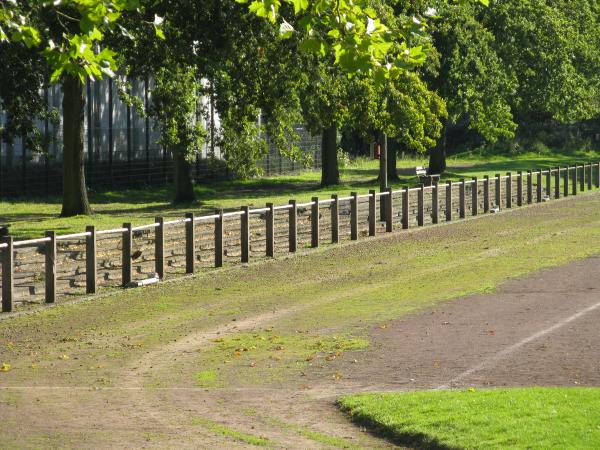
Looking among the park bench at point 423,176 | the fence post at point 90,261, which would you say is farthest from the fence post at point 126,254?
the park bench at point 423,176

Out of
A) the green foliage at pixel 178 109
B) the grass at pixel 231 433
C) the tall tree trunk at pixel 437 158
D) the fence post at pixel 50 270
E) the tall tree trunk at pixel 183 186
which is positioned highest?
the green foliage at pixel 178 109

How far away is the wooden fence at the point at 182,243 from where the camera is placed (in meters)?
19.9

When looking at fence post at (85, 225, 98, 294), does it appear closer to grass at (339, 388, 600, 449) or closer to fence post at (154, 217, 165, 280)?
fence post at (154, 217, 165, 280)

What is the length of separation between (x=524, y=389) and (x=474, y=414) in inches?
47.9

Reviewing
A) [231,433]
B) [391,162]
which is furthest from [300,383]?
[391,162]

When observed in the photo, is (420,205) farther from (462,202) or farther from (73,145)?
(73,145)

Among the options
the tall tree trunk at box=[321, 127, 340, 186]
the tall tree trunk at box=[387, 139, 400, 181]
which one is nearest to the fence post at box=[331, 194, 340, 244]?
the tall tree trunk at box=[321, 127, 340, 186]

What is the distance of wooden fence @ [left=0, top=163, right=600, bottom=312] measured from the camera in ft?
65.4

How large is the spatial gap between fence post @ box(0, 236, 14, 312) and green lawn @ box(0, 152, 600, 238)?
39.4 ft

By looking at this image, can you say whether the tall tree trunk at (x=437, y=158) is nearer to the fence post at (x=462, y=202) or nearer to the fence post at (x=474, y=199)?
the fence post at (x=474, y=199)

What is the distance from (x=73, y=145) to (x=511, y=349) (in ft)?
73.4

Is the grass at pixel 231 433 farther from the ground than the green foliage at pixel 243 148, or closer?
closer

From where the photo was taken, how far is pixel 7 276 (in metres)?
18.9

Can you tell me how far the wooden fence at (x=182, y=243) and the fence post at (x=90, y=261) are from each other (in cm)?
2
